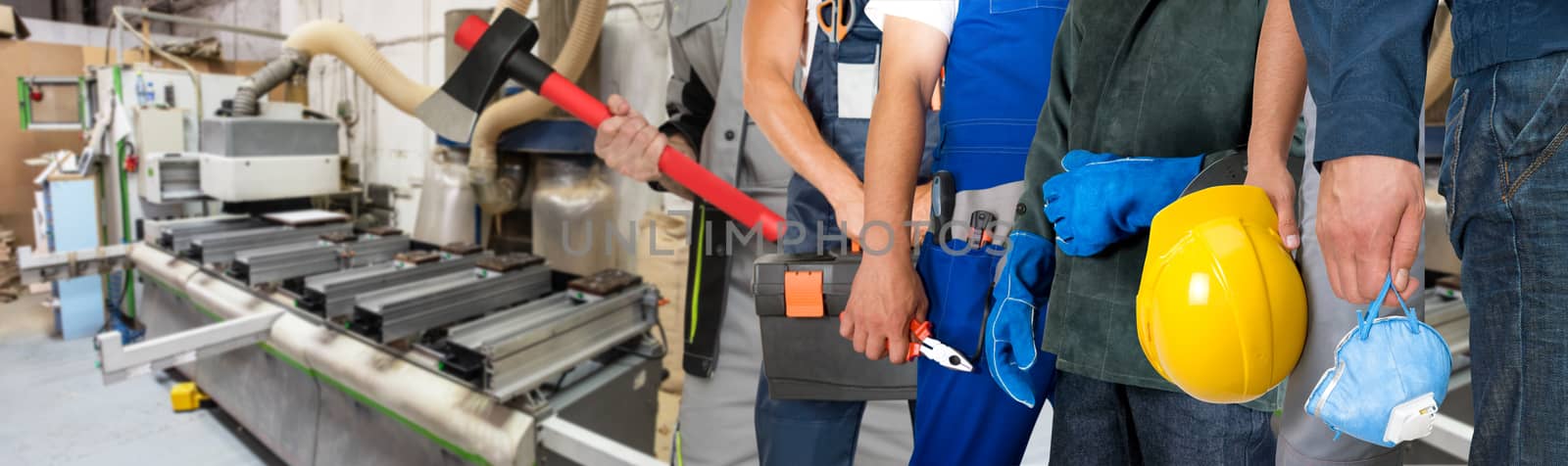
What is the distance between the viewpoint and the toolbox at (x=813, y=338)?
1013 mm

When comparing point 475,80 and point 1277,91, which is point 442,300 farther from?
point 1277,91

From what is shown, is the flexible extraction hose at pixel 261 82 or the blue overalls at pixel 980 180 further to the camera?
the flexible extraction hose at pixel 261 82

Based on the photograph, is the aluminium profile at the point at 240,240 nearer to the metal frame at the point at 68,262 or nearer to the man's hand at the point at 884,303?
the metal frame at the point at 68,262

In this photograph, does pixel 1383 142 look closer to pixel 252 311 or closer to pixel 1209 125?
pixel 1209 125

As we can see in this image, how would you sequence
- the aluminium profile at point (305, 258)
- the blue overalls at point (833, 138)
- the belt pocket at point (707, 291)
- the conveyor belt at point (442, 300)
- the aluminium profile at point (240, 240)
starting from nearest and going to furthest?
the blue overalls at point (833, 138)
the belt pocket at point (707, 291)
the conveyor belt at point (442, 300)
the aluminium profile at point (305, 258)
the aluminium profile at point (240, 240)

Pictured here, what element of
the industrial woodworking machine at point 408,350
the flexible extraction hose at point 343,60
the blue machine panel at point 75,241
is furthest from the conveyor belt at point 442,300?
the blue machine panel at point 75,241

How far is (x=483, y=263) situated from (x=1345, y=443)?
91.2 inches

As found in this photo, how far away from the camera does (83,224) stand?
421cm

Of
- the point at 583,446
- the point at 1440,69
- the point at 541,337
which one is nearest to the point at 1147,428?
the point at 1440,69

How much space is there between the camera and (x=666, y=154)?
1.42 meters

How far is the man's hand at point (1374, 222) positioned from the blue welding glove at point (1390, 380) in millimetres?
14

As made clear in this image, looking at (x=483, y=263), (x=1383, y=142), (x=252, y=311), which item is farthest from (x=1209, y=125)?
(x=252, y=311)

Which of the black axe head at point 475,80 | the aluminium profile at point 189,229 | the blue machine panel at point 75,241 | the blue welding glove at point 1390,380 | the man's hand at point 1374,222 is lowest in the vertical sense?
the blue machine panel at point 75,241

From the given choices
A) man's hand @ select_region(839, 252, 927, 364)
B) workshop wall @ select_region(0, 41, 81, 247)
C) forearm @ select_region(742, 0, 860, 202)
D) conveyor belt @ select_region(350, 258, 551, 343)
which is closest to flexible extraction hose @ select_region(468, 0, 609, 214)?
conveyor belt @ select_region(350, 258, 551, 343)
